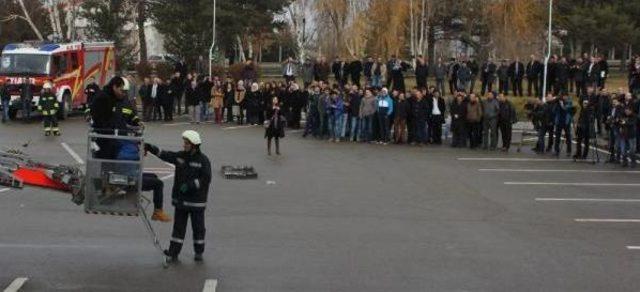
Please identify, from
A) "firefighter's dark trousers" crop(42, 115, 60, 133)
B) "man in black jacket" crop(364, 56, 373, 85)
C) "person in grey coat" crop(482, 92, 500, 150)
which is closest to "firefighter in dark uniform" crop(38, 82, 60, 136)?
"firefighter's dark trousers" crop(42, 115, 60, 133)

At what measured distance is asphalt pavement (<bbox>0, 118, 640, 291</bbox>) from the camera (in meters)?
9.72

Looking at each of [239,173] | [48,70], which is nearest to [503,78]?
[48,70]

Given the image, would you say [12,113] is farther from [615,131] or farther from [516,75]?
[615,131]

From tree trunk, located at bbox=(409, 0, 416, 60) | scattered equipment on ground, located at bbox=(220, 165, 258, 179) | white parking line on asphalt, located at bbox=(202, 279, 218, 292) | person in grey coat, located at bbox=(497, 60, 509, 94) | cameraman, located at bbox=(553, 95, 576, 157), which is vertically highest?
tree trunk, located at bbox=(409, 0, 416, 60)

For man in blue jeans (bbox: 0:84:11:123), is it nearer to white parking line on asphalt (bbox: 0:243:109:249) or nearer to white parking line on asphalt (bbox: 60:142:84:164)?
white parking line on asphalt (bbox: 60:142:84:164)

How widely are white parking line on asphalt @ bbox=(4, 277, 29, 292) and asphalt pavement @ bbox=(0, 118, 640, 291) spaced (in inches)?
2.8

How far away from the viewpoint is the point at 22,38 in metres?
64.8

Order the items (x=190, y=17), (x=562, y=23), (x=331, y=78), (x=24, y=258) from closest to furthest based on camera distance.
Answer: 1. (x=24, y=258)
2. (x=331, y=78)
3. (x=190, y=17)
4. (x=562, y=23)

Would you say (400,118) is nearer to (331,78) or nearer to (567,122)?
(567,122)

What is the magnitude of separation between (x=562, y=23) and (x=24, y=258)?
2090 inches

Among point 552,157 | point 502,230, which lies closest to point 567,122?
point 552,157

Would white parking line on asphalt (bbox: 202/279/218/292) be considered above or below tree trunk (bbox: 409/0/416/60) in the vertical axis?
below

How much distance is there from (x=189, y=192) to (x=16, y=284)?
2.19m

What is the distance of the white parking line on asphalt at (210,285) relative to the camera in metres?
9.16
